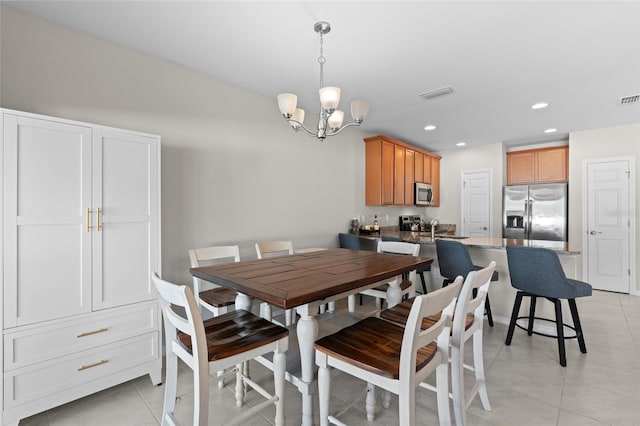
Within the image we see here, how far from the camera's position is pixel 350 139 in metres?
4.50

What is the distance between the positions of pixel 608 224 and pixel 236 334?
226 inches

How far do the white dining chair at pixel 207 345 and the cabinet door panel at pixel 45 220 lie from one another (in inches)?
32.1

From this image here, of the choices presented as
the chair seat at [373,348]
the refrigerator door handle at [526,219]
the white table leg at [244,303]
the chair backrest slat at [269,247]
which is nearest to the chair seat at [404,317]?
the chair seat at [373,348]

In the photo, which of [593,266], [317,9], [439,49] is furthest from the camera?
[593,266]

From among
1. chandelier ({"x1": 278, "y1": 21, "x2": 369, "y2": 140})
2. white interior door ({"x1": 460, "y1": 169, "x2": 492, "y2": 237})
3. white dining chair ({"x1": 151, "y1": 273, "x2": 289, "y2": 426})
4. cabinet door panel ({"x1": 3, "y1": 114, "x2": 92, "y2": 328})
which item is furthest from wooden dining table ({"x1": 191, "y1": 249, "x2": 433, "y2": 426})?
white interior door ({"x1": 460, "y1": 169, "x2": 492, "y2": 237})

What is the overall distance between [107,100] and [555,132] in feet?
19.9

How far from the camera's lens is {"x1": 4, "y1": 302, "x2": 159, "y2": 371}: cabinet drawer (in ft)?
5.38

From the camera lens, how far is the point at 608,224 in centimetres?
457

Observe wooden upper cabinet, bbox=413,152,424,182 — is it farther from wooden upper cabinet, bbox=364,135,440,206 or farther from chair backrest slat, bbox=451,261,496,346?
chair backrest slat, bbox=451,261,496,346

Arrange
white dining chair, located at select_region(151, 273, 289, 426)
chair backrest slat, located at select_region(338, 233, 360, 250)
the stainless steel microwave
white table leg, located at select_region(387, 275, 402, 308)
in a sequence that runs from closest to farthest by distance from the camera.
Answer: white dining chair, located at select_region(151, 273, 289, 426) → white table leg, located at select_region(387, 275, 402, 308) → chair backrest slat, located at select_region(338, 233, 360, 250) → the stainless steel microwave

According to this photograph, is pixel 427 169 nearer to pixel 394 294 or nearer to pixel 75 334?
pixel 394 294

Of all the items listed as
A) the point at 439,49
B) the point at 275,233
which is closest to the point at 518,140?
the point at 439,49

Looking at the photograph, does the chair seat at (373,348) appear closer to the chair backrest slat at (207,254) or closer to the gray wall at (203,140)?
the chair backrest slat at (207,254)

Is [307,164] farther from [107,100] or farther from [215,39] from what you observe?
[107,100]
